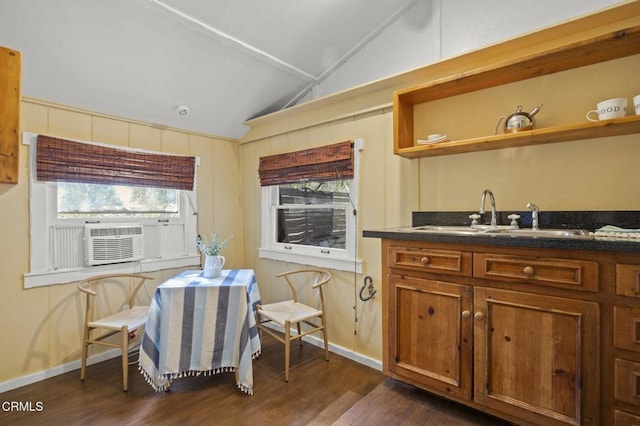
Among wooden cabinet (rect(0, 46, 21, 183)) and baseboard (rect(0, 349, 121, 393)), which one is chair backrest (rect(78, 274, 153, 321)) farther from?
wooden cabinet (rect(0, 46, 21, 183))

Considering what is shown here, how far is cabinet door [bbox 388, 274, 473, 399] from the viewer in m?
1.57

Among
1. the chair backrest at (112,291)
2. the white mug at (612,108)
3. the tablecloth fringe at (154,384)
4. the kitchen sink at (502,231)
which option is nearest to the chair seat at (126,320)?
the chair backrest at (112,291)

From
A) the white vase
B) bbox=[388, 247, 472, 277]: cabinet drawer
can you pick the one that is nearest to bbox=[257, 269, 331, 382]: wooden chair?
the white vase

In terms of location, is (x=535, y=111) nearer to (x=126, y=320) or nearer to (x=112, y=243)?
(x=126, y=320)

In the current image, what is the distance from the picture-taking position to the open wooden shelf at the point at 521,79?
4.88 ft

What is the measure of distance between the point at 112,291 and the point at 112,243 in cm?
43

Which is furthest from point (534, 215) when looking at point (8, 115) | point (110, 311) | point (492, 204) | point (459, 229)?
point (110, 311)

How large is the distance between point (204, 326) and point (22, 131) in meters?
1.99

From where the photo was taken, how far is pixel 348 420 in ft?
5.21

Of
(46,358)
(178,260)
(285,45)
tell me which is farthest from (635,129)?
(46,358)

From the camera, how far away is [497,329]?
1481 mm

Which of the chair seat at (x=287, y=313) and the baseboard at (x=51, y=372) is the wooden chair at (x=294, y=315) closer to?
the chair seat at (x=287, y=313)

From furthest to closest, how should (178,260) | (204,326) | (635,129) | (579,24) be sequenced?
(178,260) < (204,326) < (579,24) < (635,129)

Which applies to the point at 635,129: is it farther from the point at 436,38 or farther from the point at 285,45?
the point at 285,45
